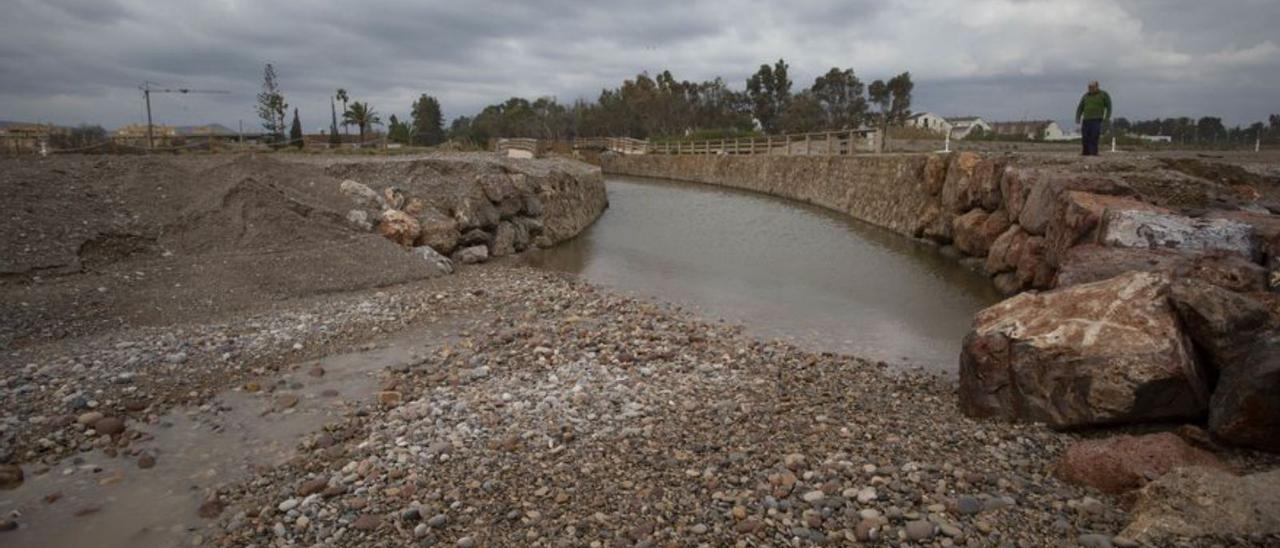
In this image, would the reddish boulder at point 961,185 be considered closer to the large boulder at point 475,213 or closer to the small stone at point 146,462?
the large boulder at point 475,213

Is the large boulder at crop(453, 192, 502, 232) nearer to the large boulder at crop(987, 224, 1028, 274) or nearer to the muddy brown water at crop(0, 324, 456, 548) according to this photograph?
the muddy brown water at crop(0, 324, 456, 548)

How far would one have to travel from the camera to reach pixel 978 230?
16.7 m

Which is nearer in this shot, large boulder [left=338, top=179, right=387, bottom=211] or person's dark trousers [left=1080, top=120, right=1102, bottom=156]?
person's dark trousers [left=1080, top=120, right=1102, bottom=156]

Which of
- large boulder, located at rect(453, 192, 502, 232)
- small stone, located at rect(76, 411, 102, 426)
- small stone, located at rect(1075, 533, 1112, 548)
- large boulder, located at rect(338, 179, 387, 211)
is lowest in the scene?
small stone, located at rect(76, 411, 102, 426)

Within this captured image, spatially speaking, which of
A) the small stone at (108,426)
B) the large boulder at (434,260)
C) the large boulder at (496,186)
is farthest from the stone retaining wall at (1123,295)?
the large boulder at (496,186)

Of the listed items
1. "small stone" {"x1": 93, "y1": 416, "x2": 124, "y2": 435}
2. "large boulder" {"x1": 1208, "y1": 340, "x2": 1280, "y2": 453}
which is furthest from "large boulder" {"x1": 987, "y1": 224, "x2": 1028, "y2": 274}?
"small stone" {"x1": 93, "y1": 416, "x2": 124, "y2": 435}

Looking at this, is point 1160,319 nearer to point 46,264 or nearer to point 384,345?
point 384,345

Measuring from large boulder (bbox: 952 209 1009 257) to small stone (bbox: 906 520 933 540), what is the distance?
41.4 ft

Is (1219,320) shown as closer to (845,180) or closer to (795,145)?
(845,180)

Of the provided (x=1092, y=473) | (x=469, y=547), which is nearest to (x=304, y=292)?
(x=469, y=547)

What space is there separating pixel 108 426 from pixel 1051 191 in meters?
14.8

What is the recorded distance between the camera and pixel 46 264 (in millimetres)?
11531

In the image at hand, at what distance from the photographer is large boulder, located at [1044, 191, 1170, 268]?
1109 centimetres

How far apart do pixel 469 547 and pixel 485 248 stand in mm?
13153
